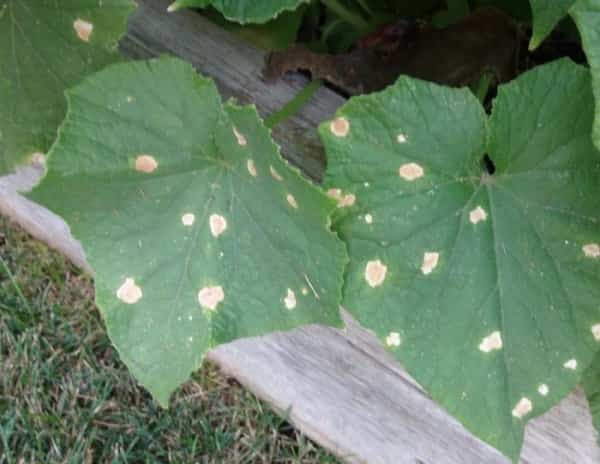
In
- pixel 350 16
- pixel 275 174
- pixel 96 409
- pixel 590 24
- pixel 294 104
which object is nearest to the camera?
pixel 590 24

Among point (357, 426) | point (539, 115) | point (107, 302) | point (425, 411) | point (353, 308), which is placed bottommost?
point (357, 426)

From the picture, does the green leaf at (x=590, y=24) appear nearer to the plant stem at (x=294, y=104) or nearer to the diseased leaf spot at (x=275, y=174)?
the diseased leaf spot at (x=275, y=174)

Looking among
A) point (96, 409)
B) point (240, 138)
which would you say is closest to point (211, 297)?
point (240, 138)

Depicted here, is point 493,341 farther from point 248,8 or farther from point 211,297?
point 248,8

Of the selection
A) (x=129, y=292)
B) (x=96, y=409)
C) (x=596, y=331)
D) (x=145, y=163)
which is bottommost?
(x=96, y=409)

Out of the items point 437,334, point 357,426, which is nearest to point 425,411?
point 357,426

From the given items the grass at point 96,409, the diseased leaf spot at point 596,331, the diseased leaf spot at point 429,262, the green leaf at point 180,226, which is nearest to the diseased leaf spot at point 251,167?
the green leaf at point 180,226

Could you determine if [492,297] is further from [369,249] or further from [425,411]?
[425,411]
